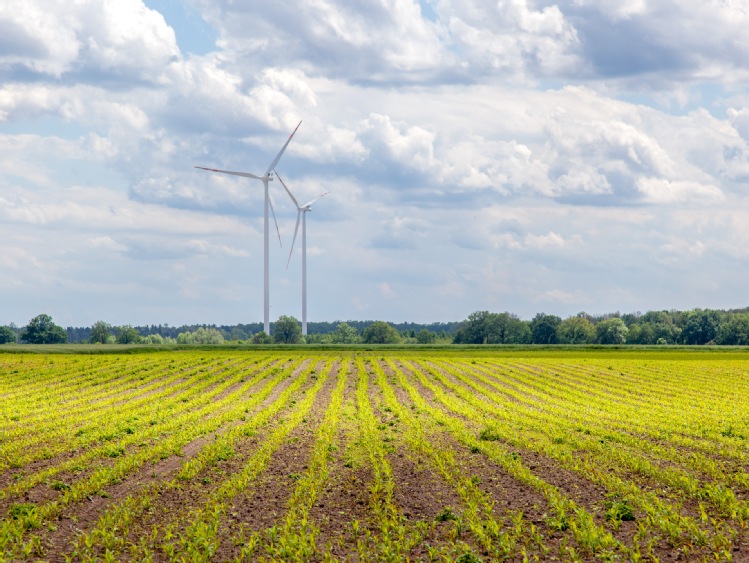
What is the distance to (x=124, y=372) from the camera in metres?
69.3

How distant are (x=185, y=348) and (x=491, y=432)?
10512 cm

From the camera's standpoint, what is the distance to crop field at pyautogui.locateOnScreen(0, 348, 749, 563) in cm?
1656

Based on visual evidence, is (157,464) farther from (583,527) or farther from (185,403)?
(185,403)

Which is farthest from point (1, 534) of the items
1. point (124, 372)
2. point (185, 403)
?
point (124, 372)

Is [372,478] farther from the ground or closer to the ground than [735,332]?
closer to the ground

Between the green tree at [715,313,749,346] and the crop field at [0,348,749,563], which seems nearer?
the crop field at [0,348,749,563]

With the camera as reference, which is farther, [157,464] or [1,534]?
[157,464]

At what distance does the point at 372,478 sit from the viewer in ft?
75.5

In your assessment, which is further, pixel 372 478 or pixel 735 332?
pixel 735 332

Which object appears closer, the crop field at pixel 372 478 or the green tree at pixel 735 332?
the crop field at pixel 372 478

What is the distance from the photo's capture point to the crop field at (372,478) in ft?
54.3

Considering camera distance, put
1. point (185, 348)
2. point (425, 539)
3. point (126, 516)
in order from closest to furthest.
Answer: point (425, 539) < point (126, 516) < point (185, 348)

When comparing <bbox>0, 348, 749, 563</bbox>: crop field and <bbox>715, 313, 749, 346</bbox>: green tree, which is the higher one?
<bbox>715, 313, 749, 346</bbox>: green tree

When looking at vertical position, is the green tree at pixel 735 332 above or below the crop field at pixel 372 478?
above
